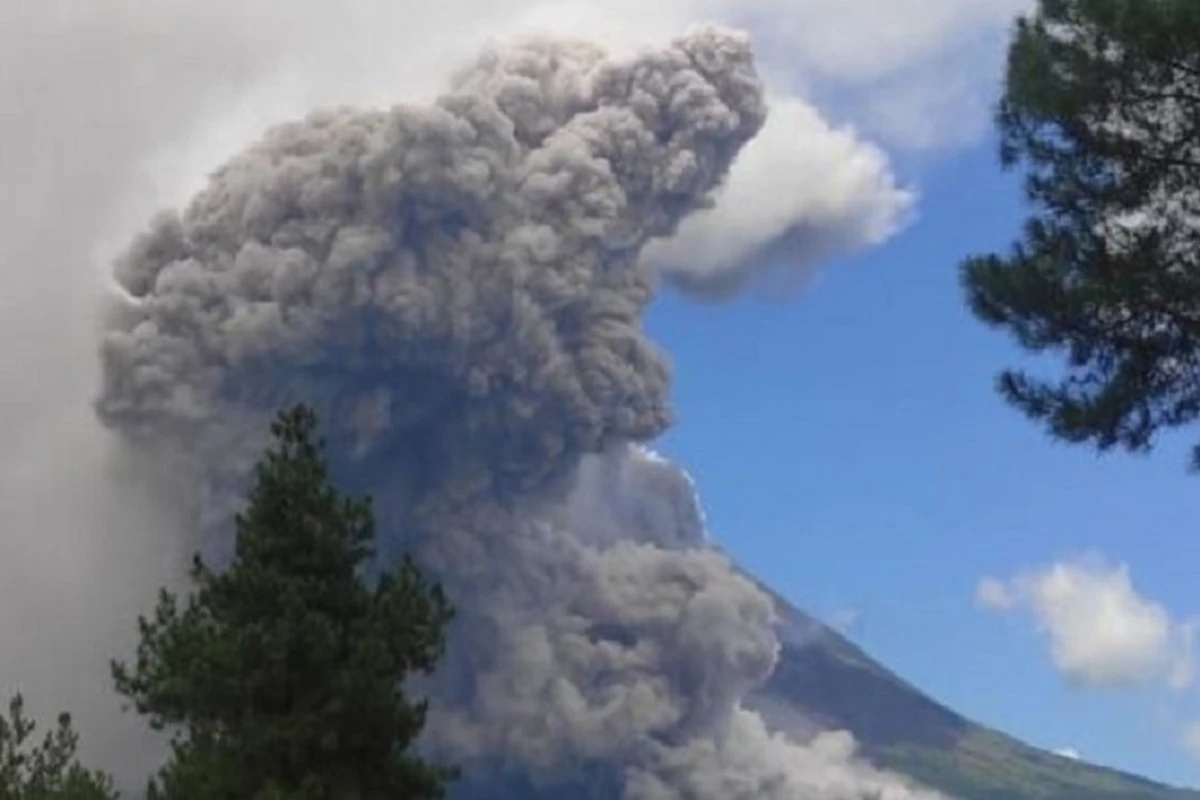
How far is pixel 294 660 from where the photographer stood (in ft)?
64.7

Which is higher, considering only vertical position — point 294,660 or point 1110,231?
point 1110,231

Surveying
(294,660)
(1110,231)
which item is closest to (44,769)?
(294,660)

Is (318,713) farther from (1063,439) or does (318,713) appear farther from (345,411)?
(345,411)

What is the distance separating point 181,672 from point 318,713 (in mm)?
1431

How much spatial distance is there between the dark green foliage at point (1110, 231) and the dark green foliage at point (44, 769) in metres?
10.5

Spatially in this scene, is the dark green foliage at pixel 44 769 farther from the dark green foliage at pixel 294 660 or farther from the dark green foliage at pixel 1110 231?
the dark green foliage at pixel 1110 231

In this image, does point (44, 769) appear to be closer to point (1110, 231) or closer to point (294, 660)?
point (294, 660)

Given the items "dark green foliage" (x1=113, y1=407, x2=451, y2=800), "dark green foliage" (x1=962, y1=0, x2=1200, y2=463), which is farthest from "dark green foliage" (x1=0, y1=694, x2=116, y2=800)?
"dark green foliage" (x1=962, y1=0, x2=1200, y2=463)

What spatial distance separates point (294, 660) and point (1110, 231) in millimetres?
8436

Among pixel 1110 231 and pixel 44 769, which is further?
pixel 44 769

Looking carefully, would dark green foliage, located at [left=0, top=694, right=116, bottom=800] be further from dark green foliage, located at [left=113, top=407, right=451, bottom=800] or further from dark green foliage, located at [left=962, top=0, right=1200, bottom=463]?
dark green foliage, located at [left=962, top=0, right=1200, bottom=463]

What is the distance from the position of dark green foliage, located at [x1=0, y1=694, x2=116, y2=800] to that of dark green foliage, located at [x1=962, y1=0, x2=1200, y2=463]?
1051 cm

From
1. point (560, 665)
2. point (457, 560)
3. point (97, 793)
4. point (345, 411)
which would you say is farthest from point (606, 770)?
point (97, 793)

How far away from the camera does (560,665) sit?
12706 cm
